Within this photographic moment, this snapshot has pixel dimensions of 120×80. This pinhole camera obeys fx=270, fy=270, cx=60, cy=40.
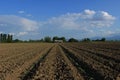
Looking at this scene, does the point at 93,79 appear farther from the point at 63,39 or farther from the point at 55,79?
the point at 63,39

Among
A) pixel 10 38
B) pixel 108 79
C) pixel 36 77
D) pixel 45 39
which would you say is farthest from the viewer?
pixel 45 39

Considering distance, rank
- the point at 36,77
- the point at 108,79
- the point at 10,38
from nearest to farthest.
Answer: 1. the point at 108,79
2. the point at 36,77
3. the point at 10,38

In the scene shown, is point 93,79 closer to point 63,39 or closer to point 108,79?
point 108,79

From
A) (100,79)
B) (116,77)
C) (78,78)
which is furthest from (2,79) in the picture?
(116,77)

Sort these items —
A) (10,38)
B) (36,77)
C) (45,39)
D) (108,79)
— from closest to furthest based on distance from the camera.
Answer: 1. (108,79)
2. (36,77)
3. (10,38)
4. (45,39)

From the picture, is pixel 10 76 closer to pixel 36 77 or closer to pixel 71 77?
pixel 36 77

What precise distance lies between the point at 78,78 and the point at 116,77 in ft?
5.72

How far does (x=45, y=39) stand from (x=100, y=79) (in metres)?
182

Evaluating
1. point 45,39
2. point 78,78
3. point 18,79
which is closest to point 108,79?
point 78,78

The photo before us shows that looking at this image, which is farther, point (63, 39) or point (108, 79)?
point (63, 39)

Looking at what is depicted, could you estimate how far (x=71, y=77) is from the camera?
495 inches

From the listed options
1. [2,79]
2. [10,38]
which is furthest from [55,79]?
[10,38]

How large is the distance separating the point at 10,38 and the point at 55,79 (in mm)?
156848

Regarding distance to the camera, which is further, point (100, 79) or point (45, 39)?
point (45, 39)
